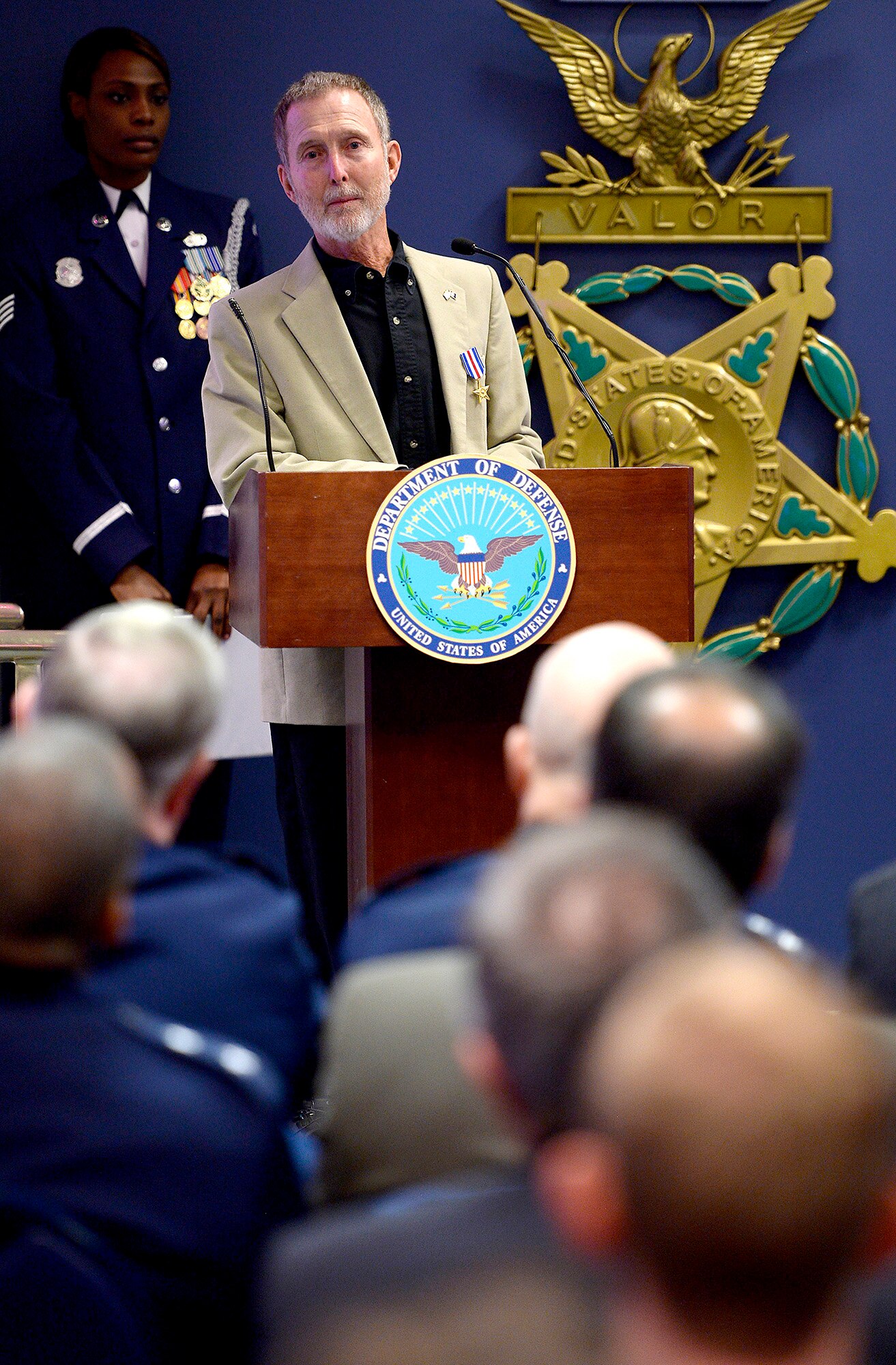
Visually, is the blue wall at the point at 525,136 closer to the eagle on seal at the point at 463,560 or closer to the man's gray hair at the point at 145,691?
the eagle on seal at the point at 463,560

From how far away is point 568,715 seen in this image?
148cm

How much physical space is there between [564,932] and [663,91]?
3.54 m

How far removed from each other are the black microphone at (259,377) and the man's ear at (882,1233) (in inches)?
71.3

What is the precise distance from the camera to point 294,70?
4004 mm

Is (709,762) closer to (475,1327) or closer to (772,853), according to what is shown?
(772,853)

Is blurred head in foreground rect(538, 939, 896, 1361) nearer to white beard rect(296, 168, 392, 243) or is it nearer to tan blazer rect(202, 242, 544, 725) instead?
tan blazer rect(202, 242, 544, 725)

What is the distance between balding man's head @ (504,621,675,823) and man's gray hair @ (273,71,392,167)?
181 cm

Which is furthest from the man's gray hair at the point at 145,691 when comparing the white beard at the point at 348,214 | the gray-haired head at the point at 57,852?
the white beard at the point at 348,214

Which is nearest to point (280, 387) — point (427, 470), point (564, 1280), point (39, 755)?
point (427, 470)

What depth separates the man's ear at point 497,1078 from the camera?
2.95 feet

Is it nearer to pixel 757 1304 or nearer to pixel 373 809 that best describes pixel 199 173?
pixel 373 809

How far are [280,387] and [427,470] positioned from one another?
718 millimetres

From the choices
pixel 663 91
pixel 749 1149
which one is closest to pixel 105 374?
pixel 663 91

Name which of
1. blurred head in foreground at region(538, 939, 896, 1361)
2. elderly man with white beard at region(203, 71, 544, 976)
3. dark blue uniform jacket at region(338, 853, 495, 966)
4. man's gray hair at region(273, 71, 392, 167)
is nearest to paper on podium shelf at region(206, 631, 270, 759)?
elderly man with white beard at region(203, 71, 544, 976)
